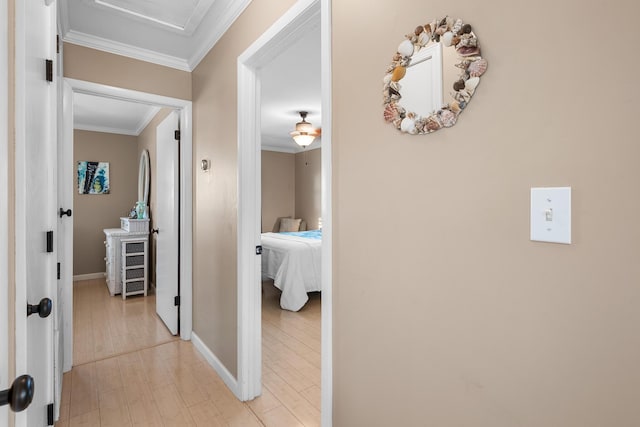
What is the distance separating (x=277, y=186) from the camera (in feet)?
25.0

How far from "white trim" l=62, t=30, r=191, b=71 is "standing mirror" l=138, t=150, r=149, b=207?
2.49m

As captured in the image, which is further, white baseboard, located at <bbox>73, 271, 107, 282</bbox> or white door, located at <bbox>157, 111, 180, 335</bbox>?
white baseboard, located at <bbox>73, 271, 107, 282</bbox>

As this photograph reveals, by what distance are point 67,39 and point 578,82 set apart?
10.4 ft

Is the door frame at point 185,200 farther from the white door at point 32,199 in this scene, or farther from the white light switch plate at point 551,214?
the white light switch plate at point 551,214

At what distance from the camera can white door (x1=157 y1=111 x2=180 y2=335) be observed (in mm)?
3082

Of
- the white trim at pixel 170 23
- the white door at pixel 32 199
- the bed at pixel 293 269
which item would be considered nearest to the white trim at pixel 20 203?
the white door at pixel 32 199

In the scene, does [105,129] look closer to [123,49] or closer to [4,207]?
[123,49]

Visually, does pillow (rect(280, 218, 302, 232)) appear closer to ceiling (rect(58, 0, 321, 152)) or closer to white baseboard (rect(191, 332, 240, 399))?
ceiling (rect(58, 0, 321, 152))

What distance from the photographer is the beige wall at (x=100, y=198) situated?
17.5 feet

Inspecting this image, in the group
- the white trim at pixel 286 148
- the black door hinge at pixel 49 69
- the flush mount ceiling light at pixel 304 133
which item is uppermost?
the white trim at pixel 286 148

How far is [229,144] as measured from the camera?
2303mm

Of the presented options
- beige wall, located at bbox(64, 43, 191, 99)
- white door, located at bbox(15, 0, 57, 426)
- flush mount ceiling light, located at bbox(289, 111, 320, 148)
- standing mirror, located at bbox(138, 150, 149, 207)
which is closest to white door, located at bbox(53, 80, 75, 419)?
beige wall, located at bbox(64, 43, 191, 99)

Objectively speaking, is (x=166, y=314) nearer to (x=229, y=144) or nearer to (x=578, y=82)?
(x=229, y=144)

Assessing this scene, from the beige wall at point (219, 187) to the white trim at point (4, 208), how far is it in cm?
141
